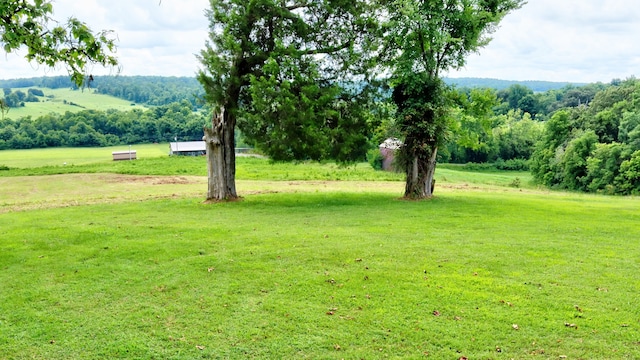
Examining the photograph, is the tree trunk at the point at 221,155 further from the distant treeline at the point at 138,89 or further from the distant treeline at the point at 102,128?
the distant treeline at the point at 138,89

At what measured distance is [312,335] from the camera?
21.5ft

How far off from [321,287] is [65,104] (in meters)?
128

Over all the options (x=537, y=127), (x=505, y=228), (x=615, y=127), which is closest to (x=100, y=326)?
(x=505, y=228)

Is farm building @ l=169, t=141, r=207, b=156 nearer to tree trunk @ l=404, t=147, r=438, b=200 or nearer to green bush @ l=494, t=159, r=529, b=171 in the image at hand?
green bush @ l=494, t=159, r=529, b=171

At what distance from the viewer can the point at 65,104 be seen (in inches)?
4542

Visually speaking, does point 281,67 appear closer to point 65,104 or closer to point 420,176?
point 420,176

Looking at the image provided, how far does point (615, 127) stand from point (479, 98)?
5088 centimetres

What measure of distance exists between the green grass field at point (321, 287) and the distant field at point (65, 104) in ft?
318

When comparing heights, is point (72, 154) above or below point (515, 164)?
above

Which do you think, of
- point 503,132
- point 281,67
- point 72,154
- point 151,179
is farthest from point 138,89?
point 281,67

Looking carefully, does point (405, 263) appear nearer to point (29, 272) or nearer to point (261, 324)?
point (261, 324)

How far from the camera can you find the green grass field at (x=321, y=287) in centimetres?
632

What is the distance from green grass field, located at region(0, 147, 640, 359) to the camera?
6.32 meters

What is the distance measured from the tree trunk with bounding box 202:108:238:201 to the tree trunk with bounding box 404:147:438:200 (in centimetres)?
878
